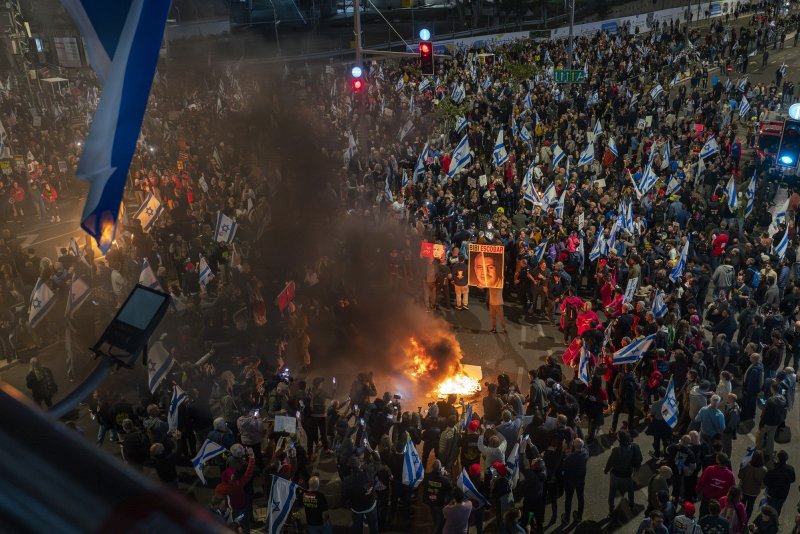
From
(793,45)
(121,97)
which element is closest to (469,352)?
(121,97)

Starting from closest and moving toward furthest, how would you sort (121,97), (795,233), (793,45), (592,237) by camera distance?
(121,97)
(592,237)
(795,233)
(793,45)

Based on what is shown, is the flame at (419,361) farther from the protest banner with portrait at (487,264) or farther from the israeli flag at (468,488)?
the israeli flag at (468,488)

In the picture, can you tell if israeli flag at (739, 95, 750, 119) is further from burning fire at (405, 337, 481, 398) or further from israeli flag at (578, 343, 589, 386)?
israeli flag at (578, 343, 589, 386)

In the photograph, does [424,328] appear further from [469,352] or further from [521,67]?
[521,67]

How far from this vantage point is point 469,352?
15422 mm

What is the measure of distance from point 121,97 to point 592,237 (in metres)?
15.3

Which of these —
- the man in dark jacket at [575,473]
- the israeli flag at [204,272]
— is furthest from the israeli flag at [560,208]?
the man in dark jacket at [575,473]

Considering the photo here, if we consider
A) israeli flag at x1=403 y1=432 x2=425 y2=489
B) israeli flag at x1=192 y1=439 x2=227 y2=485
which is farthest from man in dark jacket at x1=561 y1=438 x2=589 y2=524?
israeli flag at x1=192 y1=439 x2=227 y2=485

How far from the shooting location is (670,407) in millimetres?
11102

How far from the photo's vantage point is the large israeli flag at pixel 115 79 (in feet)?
14.1

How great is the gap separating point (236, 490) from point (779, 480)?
7133mm

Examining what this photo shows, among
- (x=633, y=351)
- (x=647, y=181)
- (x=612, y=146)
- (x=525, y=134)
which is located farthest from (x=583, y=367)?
(x=525, y=134)

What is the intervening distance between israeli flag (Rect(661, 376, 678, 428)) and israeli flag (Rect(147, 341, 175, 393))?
791 centimetres

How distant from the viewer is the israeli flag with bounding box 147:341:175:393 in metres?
11.4
